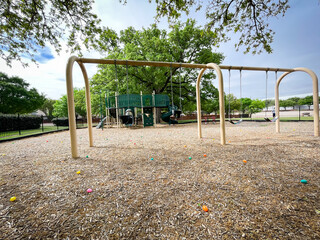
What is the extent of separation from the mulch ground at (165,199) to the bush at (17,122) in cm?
1080

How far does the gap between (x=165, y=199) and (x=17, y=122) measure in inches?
706

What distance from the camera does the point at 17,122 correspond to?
1358 centimetres

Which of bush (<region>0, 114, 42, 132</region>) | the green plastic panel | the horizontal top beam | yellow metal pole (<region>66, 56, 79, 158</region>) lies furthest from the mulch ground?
bush (<region>0, 114, 42, 132</region>)

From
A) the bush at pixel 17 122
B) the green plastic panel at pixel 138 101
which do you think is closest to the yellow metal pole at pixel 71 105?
the green plastic panel at pixel 138 101

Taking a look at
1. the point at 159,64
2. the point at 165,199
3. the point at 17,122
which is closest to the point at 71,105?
the point at 159,64

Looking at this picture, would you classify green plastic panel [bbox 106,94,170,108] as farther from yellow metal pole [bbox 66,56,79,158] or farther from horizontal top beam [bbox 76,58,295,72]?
yellow metal pole [bbox 66,56,79,158]

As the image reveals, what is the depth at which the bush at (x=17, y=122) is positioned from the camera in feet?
39.0

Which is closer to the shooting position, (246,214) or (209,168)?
(246,214)

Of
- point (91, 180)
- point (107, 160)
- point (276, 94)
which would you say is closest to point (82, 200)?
point (91, 180)

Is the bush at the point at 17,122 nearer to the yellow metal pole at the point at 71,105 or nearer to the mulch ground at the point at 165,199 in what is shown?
the yellow metal pole at the point at 71,105

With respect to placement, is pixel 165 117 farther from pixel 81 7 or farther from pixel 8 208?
pixel 8 208

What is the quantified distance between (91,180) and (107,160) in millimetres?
963

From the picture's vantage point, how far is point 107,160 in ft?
10.9

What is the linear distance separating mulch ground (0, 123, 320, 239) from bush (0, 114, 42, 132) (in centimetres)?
1080
